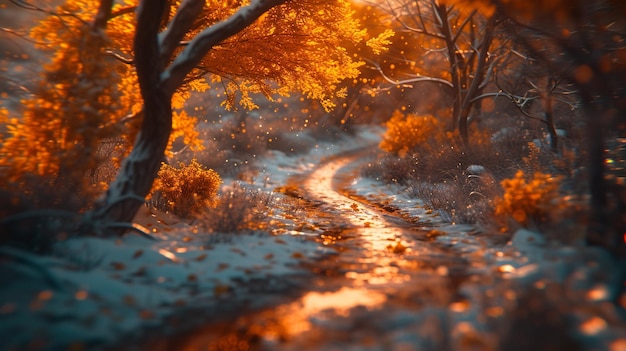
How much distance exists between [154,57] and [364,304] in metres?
4.09

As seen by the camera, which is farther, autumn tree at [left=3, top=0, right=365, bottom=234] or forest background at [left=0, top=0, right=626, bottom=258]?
autumn tree at [left=3, top=0, right=365, bottom=234]

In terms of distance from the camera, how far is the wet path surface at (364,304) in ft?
9.73

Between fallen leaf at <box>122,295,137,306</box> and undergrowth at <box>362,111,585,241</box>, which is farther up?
undergrowth at <box>362,111,585,241</box>

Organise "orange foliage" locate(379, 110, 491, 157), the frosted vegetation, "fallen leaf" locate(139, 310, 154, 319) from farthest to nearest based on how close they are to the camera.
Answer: "orange foliage" locate(379, 110, 491, 157)
"fallen leaf" locate(139, 310, 154, 319)
the frosted vegetation

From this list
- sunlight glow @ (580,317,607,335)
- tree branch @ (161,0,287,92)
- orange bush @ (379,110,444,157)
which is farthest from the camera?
orange bush @ (379,110,444,157)

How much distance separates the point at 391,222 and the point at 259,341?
17.4 ft

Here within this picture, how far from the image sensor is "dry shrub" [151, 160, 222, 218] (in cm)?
812

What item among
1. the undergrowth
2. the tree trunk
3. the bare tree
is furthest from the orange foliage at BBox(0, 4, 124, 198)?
the undergrowth

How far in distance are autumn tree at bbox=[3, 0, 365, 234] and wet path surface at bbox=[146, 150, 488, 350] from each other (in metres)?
2.58

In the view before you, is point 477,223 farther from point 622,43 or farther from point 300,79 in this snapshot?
point 300,79

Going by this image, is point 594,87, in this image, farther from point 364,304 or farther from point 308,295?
point 308,295

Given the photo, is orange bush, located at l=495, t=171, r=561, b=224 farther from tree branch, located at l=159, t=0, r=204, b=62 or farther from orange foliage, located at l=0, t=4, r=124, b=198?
orange foliage, located at l=0, t=4, r=124, b=198

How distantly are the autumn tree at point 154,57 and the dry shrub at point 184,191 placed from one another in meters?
1.80

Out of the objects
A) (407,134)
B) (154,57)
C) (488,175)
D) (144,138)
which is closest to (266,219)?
(144,138)
